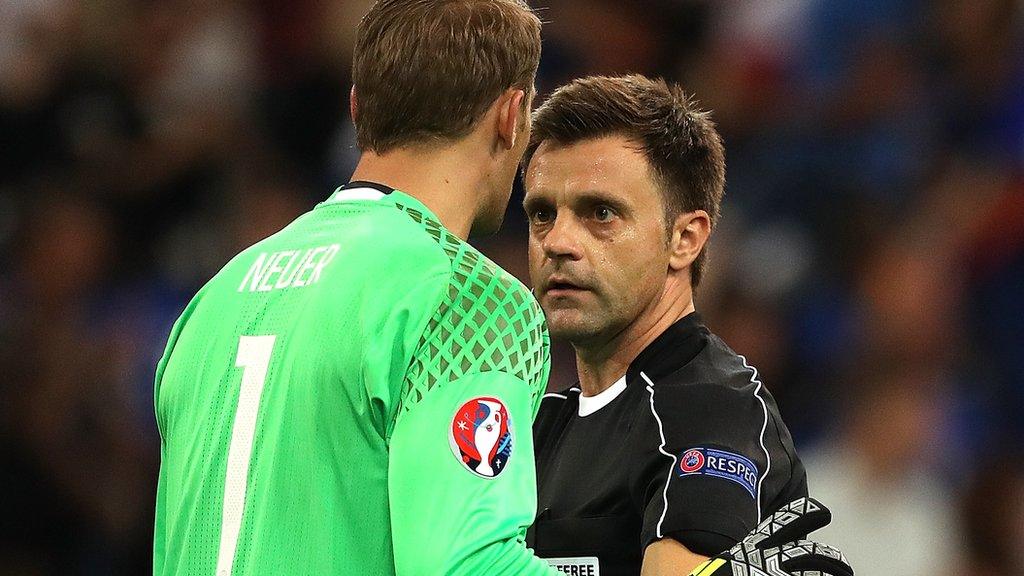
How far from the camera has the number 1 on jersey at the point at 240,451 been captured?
1.93 meters

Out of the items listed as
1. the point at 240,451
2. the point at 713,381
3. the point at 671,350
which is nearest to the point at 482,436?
the point at 240,451

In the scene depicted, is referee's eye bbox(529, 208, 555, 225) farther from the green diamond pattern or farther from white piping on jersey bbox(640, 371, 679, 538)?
the green diamond pattern

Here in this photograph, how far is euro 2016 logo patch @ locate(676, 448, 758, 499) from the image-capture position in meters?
2.39

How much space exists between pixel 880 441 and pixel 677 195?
6.43 feet

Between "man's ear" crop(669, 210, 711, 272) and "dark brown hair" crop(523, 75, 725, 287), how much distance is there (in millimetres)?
21

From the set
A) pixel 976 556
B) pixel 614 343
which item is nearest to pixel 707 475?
pixel 614 343

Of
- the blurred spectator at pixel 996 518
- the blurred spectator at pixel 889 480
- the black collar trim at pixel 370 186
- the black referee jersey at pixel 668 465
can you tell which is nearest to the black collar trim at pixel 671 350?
the black referee jersey at pixel 668 465

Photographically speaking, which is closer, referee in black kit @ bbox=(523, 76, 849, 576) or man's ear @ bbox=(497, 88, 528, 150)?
man's ear @ bbox=(497, 88, 528, 150)

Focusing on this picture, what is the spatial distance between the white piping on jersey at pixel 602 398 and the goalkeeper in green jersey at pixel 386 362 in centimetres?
81

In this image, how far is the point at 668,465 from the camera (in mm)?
2445

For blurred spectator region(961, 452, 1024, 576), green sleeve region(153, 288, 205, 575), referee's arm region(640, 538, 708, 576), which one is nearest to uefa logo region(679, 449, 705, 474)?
referee's arm region(640, 538, 708, 576)

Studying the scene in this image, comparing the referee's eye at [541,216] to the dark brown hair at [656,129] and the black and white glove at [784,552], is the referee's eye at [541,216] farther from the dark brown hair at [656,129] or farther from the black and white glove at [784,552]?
the black and white glove at [784,552]

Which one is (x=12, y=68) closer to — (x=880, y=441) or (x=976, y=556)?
(x=880, y=441)

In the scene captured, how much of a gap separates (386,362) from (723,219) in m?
3.35
